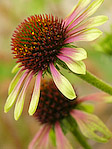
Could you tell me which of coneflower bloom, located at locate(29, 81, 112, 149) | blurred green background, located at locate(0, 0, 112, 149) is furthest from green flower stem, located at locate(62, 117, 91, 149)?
blurred green background, located at locate(0, 0, 112, 149)

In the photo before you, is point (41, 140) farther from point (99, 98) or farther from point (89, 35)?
point (89, 35)

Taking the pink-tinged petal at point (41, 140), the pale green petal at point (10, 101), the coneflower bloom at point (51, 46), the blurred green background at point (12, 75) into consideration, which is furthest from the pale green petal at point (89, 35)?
the blurred green background at point (12, 75)

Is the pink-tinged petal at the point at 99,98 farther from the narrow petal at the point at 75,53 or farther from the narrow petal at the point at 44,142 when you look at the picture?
the narrow petal at the point at 75,53

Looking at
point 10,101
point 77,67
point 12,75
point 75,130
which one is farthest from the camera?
point 12,75

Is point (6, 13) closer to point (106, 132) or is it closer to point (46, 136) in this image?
point (46, 136)

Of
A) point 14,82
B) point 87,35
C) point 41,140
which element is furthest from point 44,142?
point 87,35

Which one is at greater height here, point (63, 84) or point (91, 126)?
point (63, 84)

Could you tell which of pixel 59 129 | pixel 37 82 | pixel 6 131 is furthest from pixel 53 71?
pixel 6 131

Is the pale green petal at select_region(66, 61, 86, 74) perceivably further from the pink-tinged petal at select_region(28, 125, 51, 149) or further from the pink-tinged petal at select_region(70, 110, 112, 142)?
the pink-tinged petal at select_region(28, 125, 51, 149)
